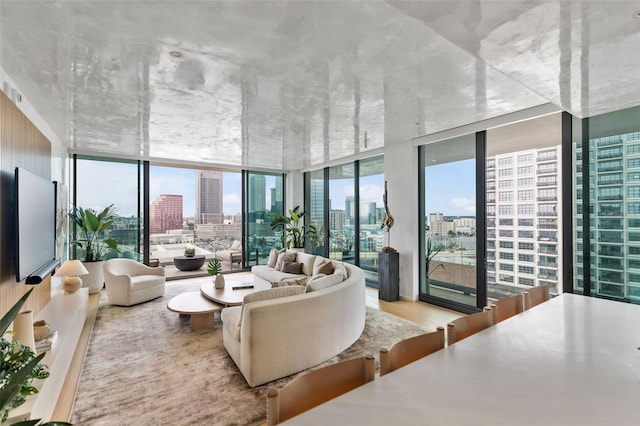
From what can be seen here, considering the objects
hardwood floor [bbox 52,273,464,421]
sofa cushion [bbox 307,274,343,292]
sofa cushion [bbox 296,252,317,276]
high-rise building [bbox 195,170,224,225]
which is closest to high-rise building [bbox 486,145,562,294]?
hardwood floor [bbox 52,273,464,421]

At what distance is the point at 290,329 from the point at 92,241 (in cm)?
523

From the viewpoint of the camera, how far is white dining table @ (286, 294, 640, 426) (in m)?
0.98

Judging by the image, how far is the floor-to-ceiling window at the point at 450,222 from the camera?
4.53 meters

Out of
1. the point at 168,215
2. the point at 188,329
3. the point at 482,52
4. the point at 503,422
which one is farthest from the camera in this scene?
the point at 168,215

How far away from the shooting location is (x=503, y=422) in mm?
961

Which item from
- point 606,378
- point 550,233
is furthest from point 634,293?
point 606,378

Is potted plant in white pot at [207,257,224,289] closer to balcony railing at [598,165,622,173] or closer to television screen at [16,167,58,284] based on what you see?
television screen at [16,167,58,284]

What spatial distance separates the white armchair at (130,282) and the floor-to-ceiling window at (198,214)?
190 centimetres

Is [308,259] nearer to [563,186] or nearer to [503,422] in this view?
[563,186]

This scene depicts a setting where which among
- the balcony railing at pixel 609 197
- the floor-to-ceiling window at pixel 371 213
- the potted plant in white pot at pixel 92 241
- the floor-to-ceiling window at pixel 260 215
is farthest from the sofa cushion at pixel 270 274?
the balcony railing at pixel 609 197

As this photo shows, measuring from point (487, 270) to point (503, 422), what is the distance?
3892mm

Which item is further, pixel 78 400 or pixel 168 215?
pixel 168 215

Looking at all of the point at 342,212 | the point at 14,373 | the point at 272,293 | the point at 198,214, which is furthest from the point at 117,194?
the point at 14,373

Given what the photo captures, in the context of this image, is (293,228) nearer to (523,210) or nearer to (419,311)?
(419,311)
